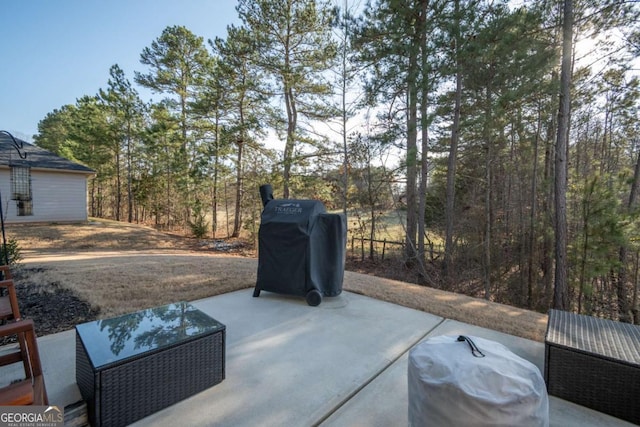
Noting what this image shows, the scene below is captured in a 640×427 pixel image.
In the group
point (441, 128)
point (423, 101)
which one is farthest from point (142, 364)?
point (441, 128)

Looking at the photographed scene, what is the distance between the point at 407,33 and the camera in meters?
6.30

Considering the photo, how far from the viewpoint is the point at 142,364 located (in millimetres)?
1545

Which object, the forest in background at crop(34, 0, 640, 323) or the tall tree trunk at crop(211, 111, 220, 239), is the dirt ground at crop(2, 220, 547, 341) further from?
the tall tree trunk at crop(211, 111, 220, 239)

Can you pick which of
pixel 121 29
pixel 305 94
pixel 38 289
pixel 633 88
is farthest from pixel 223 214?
pixel 633 88

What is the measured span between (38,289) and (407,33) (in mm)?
7899

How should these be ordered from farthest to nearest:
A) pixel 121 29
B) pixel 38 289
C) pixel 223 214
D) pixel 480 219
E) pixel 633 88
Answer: pixel 223 214 → pixel 480 219 → pixel 121 29 → pixel 633 88 → pixel 38 289

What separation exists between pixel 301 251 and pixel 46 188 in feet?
42.8

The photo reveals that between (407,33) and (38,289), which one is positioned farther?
(407,33)

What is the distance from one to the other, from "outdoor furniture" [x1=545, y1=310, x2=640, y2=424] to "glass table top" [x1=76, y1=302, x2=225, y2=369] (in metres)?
2.21

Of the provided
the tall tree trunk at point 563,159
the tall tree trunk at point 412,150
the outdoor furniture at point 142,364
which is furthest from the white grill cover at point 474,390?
the tall tree trunk at point 412,150

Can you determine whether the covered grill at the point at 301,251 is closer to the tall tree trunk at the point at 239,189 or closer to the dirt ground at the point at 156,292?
the dirt ground at the point at 156,292

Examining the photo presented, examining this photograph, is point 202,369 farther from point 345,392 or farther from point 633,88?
point 633,88

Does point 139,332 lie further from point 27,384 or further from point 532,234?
point 532,234

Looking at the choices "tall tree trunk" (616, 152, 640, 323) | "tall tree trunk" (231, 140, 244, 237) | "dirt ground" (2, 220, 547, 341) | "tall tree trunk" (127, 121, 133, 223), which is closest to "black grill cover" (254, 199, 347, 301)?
"dirt ground" (2, 220, 547, 341)
